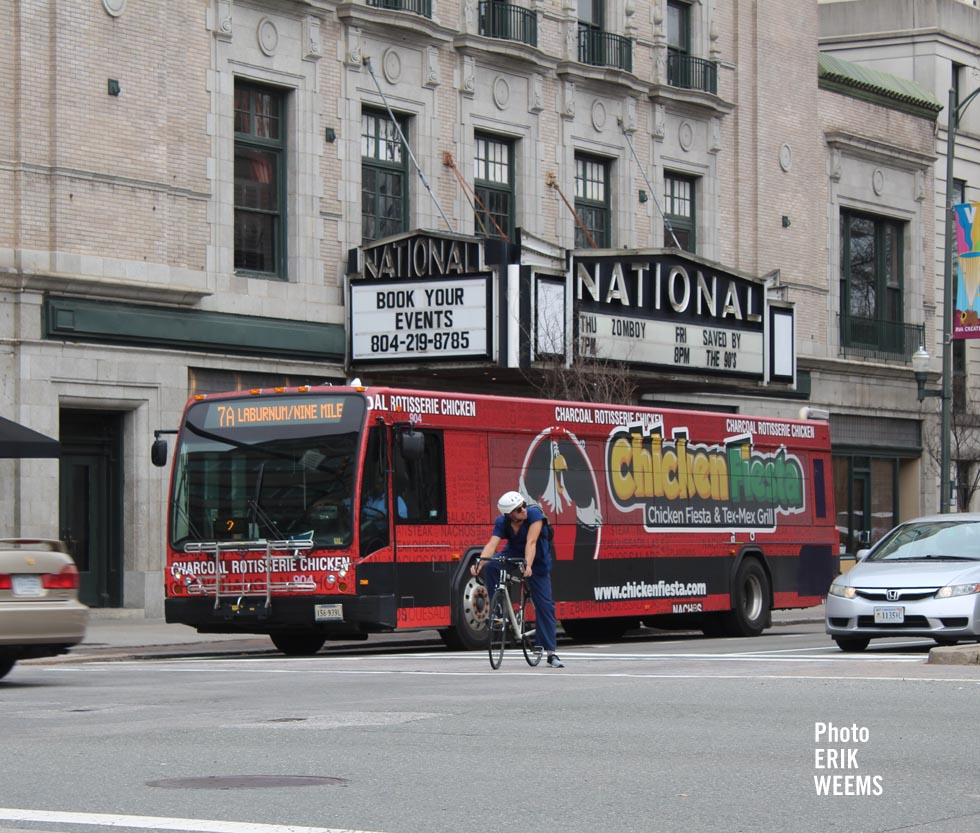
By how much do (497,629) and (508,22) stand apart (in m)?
18.7

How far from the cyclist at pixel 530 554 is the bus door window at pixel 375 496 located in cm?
230

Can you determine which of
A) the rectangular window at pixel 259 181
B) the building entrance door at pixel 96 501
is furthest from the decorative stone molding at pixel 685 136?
the building entrance door at pixel 96 501

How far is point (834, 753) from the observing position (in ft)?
34.8

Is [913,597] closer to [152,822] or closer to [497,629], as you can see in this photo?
[497,629]

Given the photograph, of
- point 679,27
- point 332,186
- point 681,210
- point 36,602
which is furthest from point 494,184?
point 36,602

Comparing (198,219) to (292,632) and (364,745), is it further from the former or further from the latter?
(364,745)

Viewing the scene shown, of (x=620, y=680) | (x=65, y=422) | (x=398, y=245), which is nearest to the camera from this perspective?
(x=620, y=680)

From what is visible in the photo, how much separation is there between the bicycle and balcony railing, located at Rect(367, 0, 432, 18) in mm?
15883

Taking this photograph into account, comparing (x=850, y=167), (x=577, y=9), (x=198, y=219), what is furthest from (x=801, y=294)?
(x=198, y=219)

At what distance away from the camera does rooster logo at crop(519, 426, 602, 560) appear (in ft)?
73.7

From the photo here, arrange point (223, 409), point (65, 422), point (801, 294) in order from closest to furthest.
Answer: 1. point (223, 409)
2. point (65, 422)
3. point (801, 294)

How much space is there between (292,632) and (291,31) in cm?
1229

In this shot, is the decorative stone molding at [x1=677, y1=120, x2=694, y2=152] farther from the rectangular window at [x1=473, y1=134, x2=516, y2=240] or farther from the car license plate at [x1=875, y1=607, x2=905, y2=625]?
the car license plate at [x1=875, y1=607, x2=905, y2=625]

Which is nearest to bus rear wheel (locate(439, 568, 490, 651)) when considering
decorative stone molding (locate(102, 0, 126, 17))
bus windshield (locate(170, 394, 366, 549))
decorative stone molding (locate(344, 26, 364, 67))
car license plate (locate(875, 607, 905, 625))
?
bus windshield (locate(170, 394, 366, 549))
